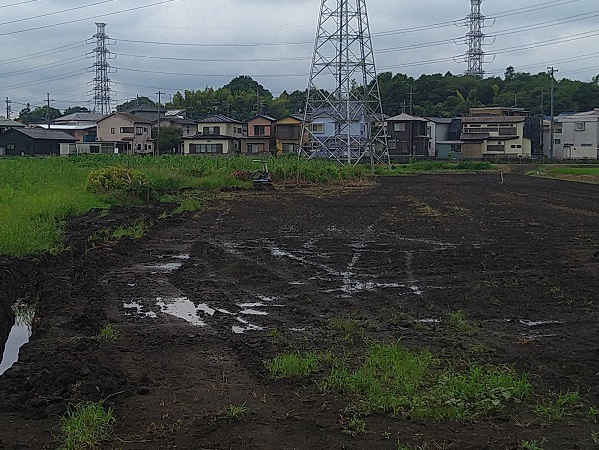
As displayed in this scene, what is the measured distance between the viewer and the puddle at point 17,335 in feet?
25.2

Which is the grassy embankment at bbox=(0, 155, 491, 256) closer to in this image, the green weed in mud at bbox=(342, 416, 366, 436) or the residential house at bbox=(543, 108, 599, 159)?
the green weed in mud at bbox=(342, 416, 366, 436)

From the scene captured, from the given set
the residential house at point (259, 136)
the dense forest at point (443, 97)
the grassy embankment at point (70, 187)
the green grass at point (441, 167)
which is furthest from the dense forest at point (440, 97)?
the grassy embankment at point (70, 187)

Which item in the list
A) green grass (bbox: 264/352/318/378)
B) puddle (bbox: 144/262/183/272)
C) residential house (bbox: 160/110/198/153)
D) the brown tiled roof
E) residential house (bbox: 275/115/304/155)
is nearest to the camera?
green grass (bbox: 264/352/318/378)

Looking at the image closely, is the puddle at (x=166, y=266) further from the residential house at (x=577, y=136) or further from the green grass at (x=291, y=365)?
the residential house at (x=577, y=136)

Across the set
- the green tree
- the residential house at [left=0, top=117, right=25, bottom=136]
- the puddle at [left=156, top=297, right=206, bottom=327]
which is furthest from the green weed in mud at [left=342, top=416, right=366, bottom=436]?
the green tree

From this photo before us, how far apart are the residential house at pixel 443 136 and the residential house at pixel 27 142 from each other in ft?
135

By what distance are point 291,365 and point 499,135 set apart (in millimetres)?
75874

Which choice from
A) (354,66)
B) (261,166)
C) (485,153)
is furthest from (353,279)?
(485,153)

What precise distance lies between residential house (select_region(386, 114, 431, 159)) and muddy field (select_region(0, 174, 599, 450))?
6131 centimetres

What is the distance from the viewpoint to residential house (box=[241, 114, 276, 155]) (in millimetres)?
78375

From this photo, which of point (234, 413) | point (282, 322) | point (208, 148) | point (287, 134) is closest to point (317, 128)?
point (287, 134)

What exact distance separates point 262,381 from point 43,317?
13.0 ft

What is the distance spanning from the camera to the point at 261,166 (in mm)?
42594

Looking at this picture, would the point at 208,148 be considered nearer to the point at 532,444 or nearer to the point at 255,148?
the point at 255,148
